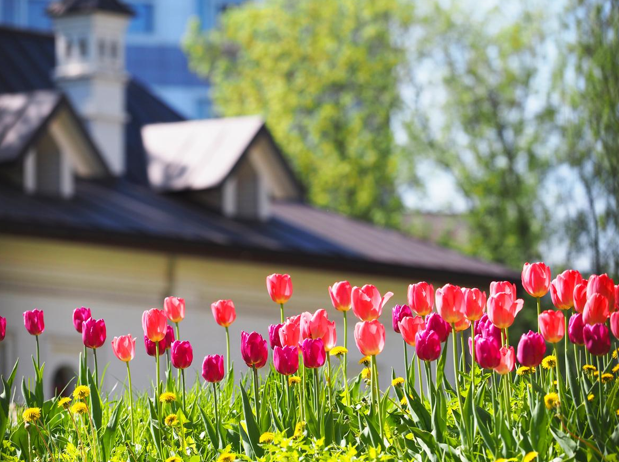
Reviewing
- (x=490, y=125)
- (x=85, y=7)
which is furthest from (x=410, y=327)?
(x=490, y=125)

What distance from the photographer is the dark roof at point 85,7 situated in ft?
67.9

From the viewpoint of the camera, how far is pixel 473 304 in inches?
167

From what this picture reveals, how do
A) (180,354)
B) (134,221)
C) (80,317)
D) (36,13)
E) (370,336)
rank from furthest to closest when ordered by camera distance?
(36,13)
(134,221)
(80,317)
(180,354)
(370,336)

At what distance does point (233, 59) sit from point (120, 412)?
117ft

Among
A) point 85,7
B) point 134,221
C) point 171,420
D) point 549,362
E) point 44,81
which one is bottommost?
point 171,420

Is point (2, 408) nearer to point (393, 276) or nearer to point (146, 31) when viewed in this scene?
point (393, 276)

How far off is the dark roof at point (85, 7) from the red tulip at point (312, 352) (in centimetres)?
1724

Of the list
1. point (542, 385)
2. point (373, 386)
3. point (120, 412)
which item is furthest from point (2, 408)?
point (542, 385)

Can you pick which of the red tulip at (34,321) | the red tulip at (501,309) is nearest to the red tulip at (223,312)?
the red tulip at (34,321)

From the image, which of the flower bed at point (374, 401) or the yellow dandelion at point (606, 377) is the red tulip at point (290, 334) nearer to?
the flower bed at point (374, 401)

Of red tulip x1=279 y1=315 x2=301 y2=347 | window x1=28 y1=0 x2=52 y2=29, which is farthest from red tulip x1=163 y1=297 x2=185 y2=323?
window x1=28 y1=0 x2=52 y2=29

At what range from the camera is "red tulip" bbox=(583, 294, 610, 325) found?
4.07 m

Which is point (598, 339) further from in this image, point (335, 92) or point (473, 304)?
point (335, 92)

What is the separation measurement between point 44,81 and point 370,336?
59.8ft
